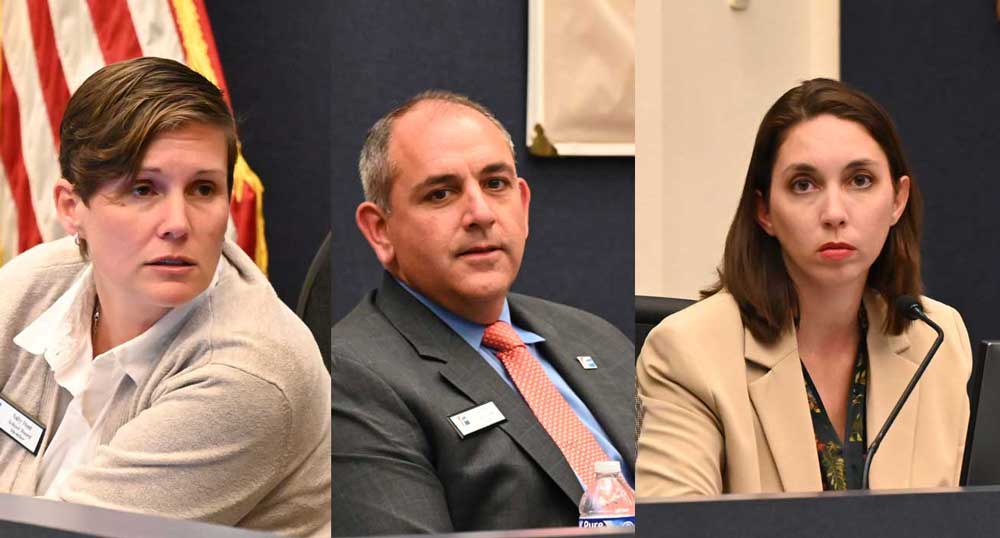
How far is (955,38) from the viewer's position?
3.80m

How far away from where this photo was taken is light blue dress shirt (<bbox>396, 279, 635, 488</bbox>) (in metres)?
2.09

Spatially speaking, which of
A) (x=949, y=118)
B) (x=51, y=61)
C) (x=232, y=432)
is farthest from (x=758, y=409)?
(x=51, y=61)

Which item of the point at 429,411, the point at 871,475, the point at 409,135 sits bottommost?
the point at 871,475

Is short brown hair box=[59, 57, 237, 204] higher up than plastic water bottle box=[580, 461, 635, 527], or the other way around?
short brown hair box=[59, 57, 237, 204]

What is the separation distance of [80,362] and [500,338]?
3.66ft

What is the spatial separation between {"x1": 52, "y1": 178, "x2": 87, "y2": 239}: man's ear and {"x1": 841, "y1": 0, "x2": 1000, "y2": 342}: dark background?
1.84m

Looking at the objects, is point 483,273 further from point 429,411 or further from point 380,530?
point 380,530

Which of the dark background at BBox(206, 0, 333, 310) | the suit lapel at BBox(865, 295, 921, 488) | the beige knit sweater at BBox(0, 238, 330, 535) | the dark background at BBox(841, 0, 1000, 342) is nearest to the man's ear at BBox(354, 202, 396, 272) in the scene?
the dark background at BBox(206, 0, 333, 310)

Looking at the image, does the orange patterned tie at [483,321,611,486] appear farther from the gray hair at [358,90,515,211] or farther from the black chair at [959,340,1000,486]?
the black chair at [959,340,1000,486]

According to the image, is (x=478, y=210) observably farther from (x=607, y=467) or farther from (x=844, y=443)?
(x=844, y=443)

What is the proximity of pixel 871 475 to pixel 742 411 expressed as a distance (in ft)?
1.15

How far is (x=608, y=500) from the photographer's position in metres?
2.08

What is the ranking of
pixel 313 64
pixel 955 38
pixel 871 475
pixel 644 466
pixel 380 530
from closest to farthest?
pixel 380 530 < pixel 313 64 < pixel 644 466 < pixel 871 475 < pixel 955 38

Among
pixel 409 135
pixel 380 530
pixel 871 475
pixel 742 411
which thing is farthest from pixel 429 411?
pixel 871 475
